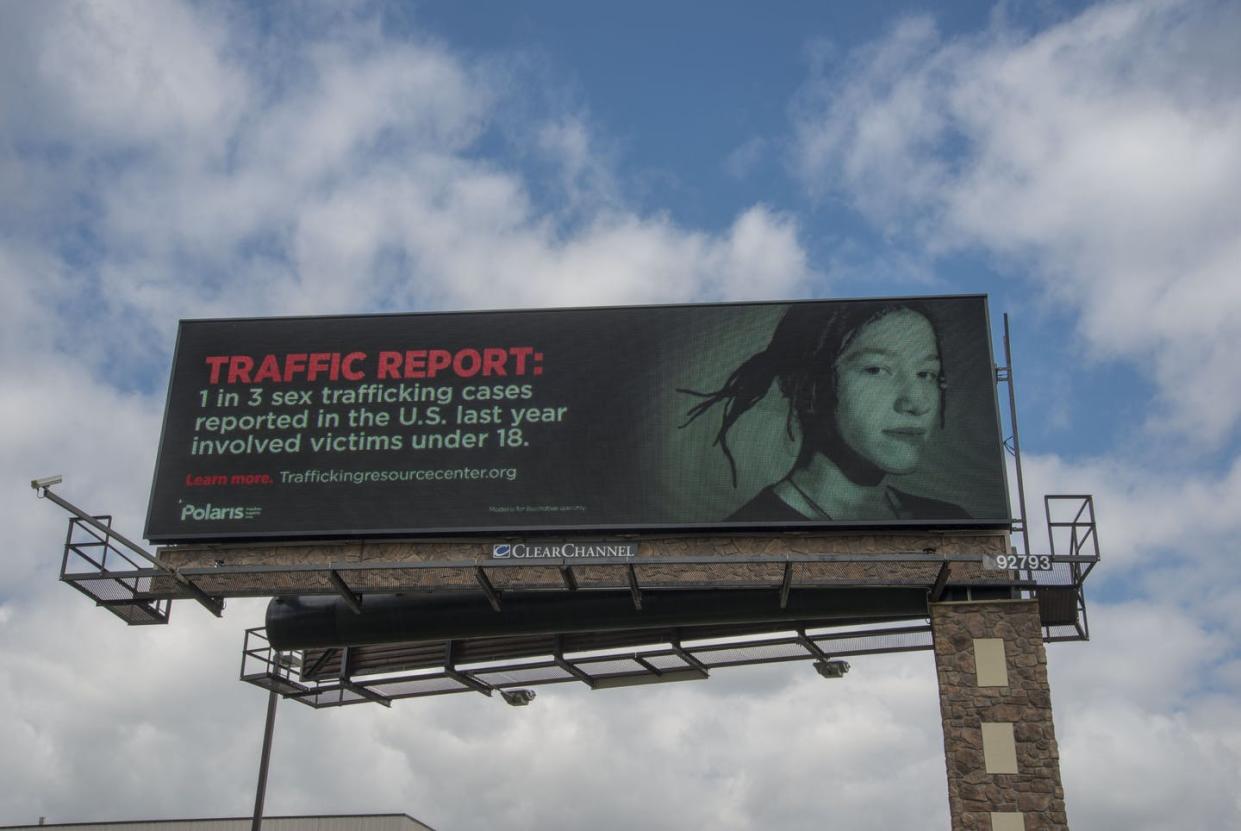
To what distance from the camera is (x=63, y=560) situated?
1984 centimetres

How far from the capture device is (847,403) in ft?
65.6

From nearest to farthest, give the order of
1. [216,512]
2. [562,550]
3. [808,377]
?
[562,550] → [808,377] → [216,512]

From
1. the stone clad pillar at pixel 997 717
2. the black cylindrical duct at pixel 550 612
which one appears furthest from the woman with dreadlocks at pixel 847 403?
the stone clad pillar at pixel 997 717

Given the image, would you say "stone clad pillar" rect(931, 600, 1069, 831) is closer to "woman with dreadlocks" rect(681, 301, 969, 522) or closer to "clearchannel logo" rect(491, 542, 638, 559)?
"woman with dreadlocks" rect(681, 301, 969, 522)

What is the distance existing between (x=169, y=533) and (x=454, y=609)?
4.53 m

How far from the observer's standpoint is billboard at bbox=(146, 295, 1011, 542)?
19.5 m

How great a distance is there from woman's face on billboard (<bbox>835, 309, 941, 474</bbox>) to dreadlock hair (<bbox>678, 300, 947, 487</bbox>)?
0.33ft

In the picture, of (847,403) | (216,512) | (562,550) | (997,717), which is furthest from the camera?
(216,512)

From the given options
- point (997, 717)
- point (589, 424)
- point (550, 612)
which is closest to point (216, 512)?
point (550, 612)

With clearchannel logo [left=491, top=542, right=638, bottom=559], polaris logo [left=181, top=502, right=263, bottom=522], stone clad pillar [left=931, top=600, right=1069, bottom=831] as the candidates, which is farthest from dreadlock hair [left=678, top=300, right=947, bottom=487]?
polaris logo [left=181, top=502, right=263, bottom=522]

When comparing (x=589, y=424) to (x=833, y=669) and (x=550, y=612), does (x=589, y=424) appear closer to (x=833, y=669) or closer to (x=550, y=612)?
(x=550, y=612)

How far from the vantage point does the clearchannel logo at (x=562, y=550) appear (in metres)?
19.3

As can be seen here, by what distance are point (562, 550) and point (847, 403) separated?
4838mm

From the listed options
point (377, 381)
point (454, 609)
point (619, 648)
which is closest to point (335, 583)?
point (454, 609)
